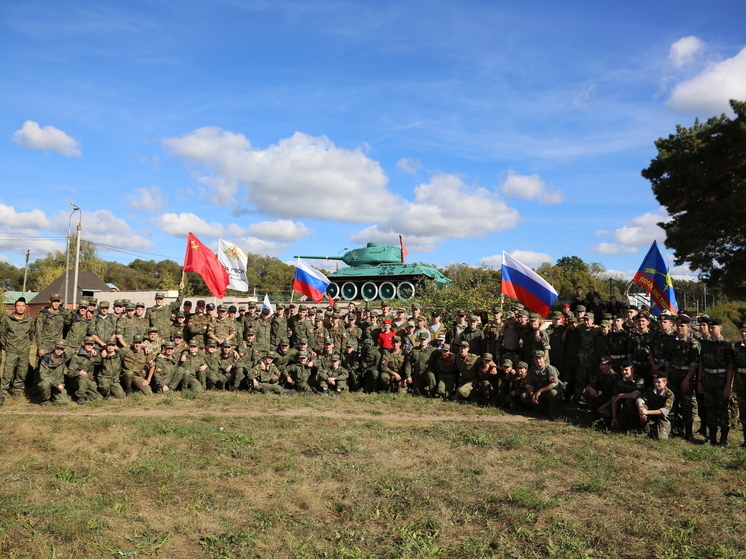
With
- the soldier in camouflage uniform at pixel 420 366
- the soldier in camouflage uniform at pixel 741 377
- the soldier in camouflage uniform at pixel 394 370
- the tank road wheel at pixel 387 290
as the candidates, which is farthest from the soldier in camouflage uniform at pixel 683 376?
the tank road wheel at pixel 387 290

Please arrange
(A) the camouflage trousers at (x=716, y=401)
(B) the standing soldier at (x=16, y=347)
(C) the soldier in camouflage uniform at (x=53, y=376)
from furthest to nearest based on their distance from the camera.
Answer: (B) the standing soldier at (x=16, y=347)
(C) the soldier in camouflage uniform at (x=53, y=376)
(A) the camouflage trousers at (x=716, y=401)

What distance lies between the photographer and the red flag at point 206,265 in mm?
11133

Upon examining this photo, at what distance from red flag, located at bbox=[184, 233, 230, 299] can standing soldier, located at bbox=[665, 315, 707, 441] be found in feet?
27.2

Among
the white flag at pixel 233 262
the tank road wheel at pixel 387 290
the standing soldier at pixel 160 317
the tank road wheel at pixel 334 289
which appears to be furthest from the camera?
the tank road wheel at pixel 334 289

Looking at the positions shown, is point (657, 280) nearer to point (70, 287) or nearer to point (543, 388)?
point (543, 388)

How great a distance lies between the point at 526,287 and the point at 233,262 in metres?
6.23

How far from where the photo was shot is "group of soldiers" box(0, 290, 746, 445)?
22.4ft

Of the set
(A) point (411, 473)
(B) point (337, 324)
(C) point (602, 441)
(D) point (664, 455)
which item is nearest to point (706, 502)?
(D) point (664, 455)

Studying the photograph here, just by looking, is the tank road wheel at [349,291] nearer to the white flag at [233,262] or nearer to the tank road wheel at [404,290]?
the tank road wheel at [404,290]

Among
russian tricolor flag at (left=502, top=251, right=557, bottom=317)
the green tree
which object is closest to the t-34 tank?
the green tree

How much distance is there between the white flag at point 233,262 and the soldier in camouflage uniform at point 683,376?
8.22 m

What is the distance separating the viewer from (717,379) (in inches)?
257

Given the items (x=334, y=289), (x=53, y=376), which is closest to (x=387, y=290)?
(x=334, y=289)

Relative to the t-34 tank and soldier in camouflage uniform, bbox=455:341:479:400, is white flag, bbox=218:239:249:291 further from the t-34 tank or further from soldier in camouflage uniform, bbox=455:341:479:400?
the t-34 tank
